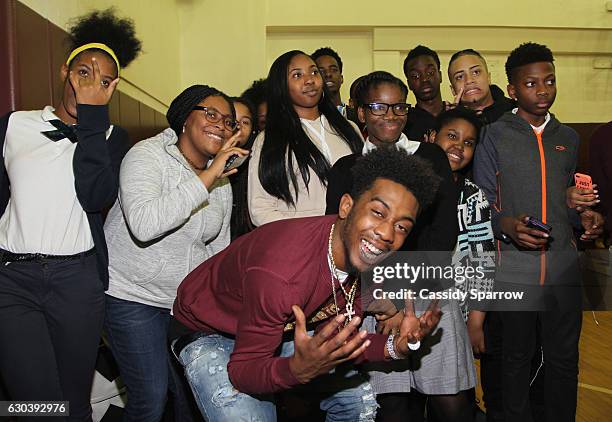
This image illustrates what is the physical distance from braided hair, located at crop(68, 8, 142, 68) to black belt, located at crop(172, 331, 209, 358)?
136 cm

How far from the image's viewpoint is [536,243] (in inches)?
106

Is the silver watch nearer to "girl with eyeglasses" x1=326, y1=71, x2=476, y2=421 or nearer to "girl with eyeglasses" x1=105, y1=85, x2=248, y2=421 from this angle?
"girl with eyeglasses" x1=326, y1=71, x2=476, y2=421

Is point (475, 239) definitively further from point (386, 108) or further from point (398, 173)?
point (398, 173)

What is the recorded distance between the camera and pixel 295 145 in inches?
107

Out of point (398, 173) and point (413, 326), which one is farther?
point (413, 326)

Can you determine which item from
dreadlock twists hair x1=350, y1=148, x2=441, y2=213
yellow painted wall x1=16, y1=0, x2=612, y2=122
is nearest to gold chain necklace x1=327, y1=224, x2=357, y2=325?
dreadlock twists hair x1=350, y1=148, x2=441, y2=213

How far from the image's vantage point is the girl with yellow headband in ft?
7.02

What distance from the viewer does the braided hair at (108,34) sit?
109 inches

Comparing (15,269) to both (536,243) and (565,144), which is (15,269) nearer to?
(536,243)

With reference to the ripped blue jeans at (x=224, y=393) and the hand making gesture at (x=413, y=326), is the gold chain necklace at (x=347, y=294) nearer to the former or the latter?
the hand making gesture at (x=413, y=326)

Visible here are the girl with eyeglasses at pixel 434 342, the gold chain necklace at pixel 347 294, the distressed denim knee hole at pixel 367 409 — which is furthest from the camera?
the girl with eyeglasses at pixel 434 342

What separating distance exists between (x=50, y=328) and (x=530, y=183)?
2091 millimetres

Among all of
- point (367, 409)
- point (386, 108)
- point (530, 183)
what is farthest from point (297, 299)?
point (530, 183)

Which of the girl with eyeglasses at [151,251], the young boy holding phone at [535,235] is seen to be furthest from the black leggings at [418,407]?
the girl with eyeglasses at [151,251]
